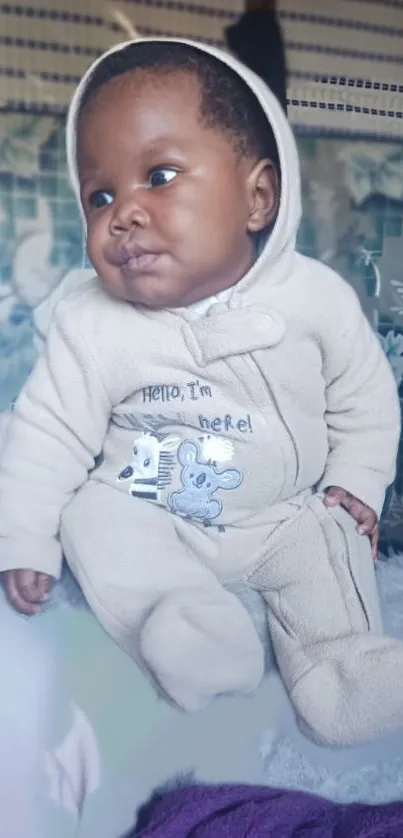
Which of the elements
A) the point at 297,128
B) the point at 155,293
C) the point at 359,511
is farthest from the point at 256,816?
the point at 297,128

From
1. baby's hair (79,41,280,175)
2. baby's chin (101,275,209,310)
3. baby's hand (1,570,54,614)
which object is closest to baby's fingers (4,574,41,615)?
baby's hand (1,570,54,614)

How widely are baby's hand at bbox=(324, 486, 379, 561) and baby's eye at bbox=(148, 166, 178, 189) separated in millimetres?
285

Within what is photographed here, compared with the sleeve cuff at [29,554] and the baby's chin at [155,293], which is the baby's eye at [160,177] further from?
the sleeve cuff at [29,554]

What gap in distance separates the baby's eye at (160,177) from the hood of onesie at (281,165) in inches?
2.6

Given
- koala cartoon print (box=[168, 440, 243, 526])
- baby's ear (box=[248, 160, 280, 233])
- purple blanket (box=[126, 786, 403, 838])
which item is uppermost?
baby's ear (box=[248, 160, 280, 233])

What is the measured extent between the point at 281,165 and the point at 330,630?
1.21 ft

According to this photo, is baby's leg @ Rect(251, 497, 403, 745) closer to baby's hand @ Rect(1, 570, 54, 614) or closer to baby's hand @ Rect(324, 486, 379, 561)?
baby's hand @ Rect(324, 486, 379, 561)

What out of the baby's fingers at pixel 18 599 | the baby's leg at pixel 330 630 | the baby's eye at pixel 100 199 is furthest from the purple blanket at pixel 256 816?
the baby's eye at pixel 100 199

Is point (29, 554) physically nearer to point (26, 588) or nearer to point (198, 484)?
point (26, 588)

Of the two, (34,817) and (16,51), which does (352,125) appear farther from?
(34,817)

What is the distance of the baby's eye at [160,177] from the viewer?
2.35ft

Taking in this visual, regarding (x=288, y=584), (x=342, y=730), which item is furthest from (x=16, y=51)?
(x=342, y=730)

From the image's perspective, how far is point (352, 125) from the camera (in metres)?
0.78

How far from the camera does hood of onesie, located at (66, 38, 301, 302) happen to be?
28.8 inches
